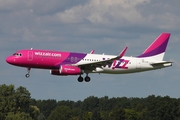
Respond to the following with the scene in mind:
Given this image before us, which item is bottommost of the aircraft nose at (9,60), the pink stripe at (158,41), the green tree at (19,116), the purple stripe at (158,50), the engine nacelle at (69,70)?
the green tree at (19,116)

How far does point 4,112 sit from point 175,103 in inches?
2219

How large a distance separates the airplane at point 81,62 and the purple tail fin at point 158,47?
3.26 ft

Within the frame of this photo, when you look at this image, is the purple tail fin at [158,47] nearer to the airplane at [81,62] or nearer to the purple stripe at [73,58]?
the airplane at [81,62]

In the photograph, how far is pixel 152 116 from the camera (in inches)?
7623

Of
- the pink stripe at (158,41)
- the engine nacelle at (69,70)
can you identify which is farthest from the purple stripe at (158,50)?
the engine nacelle at (69,70)

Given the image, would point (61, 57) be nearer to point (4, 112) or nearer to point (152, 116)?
point (4, 112)

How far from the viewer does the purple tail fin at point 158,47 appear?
110875 millimetres

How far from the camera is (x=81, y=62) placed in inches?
3994

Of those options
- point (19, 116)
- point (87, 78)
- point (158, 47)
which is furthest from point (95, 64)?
point (19, 116)

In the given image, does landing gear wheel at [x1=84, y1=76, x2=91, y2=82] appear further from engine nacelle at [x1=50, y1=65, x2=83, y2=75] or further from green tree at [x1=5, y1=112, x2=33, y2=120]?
green tree at [x1=5, y1=112, x2=33, y2=120]

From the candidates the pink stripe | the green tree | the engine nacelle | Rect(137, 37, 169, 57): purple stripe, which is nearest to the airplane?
the engine nacelle

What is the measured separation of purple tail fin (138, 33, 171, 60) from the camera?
111m

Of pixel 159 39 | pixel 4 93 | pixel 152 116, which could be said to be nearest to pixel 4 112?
pixel 4 93

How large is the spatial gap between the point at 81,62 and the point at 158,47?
16.8 m
